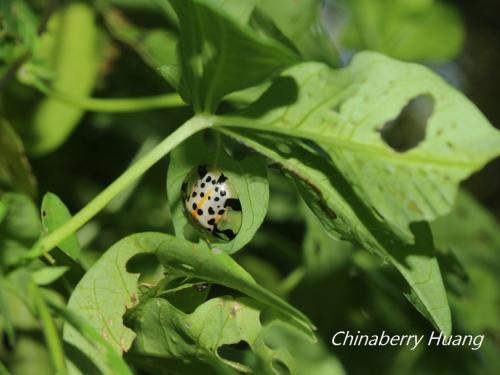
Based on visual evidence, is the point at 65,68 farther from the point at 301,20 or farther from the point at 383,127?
the point at 383,127

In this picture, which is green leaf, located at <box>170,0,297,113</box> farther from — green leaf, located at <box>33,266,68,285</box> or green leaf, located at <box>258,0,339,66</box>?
green leaf, located at <box>258,0,339,66</box>

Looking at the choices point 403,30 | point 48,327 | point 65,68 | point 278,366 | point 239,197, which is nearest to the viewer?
point 48,327

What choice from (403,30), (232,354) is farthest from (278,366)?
(403,30)

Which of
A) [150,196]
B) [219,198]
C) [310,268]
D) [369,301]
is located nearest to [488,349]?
[369,301]

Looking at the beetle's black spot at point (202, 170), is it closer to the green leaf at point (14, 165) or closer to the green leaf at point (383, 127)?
the green leaf at point (383, 127)

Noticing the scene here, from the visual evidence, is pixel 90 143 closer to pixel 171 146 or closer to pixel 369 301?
pixel 369 301

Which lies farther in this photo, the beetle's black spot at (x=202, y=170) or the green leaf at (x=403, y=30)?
the green leaf at (x=403, y=30)

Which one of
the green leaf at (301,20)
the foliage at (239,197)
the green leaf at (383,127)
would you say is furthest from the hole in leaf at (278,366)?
the green leaf at (301,20)
